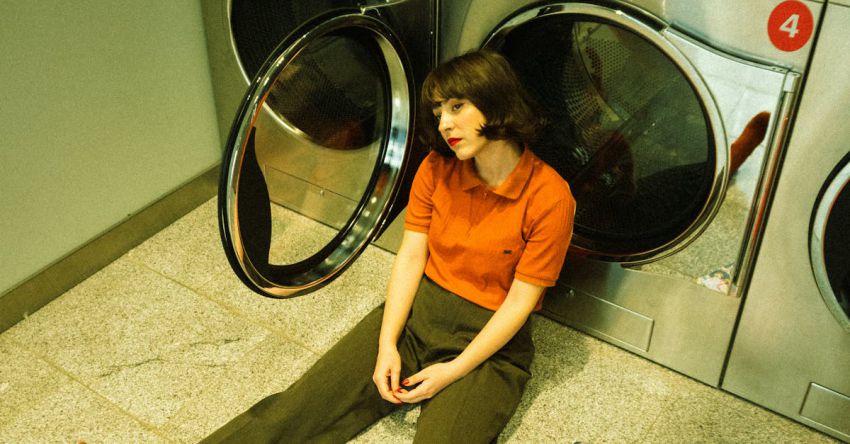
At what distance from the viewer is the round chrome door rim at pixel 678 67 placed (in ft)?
4.25

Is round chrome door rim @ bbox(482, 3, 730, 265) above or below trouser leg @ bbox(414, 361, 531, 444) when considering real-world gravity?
above

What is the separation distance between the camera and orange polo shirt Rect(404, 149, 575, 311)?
1414 mm

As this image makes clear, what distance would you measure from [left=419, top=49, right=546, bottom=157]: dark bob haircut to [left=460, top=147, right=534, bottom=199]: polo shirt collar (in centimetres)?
4

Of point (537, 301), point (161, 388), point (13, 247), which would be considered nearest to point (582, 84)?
point (537, 301)

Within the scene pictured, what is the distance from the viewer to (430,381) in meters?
1.45

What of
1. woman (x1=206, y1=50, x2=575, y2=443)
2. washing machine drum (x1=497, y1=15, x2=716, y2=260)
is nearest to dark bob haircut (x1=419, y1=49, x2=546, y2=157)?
woman (x1=206, y1=50, x2=575, y2=443)

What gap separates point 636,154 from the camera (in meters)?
1.49

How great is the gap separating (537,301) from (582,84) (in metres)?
0.39

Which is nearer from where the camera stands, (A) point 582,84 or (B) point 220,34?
(A) point 582,84

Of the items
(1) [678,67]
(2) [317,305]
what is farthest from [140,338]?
(1) [678,67]

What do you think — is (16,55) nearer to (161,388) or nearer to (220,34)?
(220,34)

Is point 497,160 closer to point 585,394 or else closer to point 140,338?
point 585,394

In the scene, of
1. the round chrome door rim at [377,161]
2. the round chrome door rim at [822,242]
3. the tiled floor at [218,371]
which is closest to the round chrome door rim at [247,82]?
the round chrome door rim at [377,161]

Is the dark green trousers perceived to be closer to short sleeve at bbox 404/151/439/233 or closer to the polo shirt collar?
short sleeve at bbox 404/151/439/233
